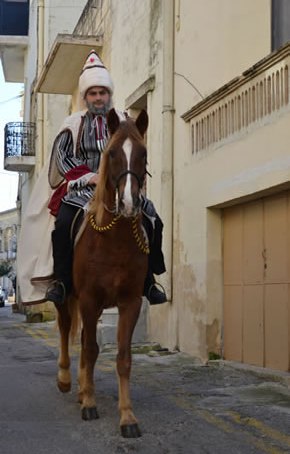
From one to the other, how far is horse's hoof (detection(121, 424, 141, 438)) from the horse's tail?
178 centimetres

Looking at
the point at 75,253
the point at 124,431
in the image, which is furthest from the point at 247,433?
the point at 75,253

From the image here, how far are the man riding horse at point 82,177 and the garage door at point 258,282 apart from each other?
225cm

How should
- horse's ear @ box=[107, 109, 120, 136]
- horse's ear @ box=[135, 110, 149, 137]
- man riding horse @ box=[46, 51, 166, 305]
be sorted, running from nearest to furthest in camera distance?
horse's ear @ box=[107, 109, 120, 136] → horse's ear @ box=[135, 110, 149, 137] → man riding horse @ box=[46, 51, 166, 305]

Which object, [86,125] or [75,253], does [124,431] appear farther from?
[86,125]

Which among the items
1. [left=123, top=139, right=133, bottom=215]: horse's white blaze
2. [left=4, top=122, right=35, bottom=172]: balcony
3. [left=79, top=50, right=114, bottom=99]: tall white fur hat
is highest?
[left=4, top=122, right=35, bottom=172]: balcony

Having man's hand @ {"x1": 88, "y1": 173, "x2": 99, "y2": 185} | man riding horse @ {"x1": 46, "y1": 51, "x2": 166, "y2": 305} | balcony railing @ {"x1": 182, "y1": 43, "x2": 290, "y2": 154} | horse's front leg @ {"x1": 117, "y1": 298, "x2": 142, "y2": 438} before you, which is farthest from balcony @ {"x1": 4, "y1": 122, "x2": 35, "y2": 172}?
horse's front leg @ {"x1": 117, "y1": 298, "x2": 142, "y2": 438}

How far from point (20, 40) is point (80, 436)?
26.2 meters

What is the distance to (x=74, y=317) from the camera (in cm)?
702

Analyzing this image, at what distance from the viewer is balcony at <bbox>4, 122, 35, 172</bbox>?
84.9 feet

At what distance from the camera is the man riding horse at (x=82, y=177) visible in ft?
20.3

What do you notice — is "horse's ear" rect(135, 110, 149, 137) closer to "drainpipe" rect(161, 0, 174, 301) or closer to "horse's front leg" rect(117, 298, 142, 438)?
"horse's front leg" rect(117, 298, 142, 438)

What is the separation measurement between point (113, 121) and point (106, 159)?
0.96 ft

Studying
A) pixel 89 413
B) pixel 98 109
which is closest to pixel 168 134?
pixel 98 109

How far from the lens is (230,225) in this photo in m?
9.53
